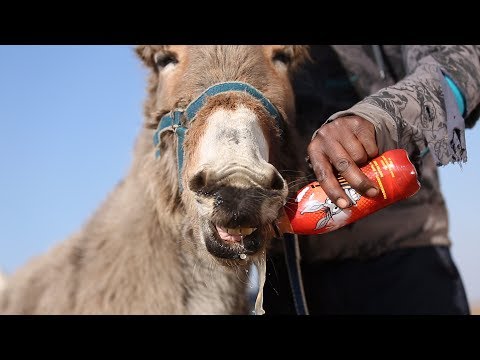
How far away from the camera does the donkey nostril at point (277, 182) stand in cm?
165

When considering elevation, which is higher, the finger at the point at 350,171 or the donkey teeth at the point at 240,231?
the finger at the point at 350,171

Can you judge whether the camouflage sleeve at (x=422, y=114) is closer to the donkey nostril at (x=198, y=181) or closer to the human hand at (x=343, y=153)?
the human hand at (x=343, y=153)

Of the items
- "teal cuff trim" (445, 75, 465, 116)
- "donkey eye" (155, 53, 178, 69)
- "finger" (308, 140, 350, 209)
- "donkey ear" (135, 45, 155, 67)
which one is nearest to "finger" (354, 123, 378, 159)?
"finger" (308, 140, 350, 209)

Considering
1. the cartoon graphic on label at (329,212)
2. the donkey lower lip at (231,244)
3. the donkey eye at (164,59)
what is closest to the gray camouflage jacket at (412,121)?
the cartoon graphic on label at (329,212)

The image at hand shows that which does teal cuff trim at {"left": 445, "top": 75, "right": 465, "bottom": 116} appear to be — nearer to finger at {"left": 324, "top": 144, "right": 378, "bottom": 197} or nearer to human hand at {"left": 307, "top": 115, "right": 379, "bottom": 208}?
human hand at {"left": 307, "top": 115, "right": 379, "bottom": 208}

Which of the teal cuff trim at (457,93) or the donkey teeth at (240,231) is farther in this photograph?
the teal cuff trim at (457,93)

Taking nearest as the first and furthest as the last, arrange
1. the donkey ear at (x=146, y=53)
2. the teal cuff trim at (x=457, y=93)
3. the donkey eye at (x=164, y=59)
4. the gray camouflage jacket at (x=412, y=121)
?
the gray camouflage jacket at (x=412, y=121) < the teal cuff trim at (x=457, y=93) < the donkey eye at (x=164, y=59) < the donkey ear at (x=146, y=53)

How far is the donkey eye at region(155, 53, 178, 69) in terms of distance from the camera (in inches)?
98.9

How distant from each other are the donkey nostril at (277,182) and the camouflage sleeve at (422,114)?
0.25 metres

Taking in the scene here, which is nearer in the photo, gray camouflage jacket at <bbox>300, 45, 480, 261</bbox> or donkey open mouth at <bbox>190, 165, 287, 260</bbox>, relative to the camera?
donkey open mouth at <bbox>190, 165, 287, 260</bbox>

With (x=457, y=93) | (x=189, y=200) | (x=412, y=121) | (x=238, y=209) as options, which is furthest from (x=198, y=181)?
(x=457, y=93)
